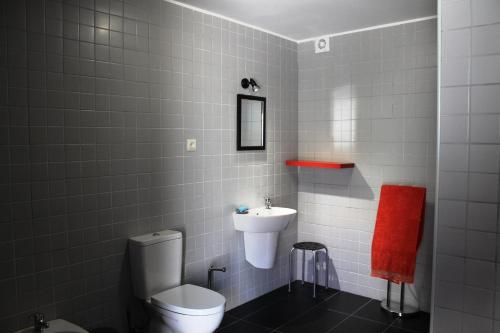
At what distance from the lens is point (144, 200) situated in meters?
2.68

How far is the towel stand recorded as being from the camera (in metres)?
3.23

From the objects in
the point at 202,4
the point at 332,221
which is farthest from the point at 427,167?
the point at 202,4

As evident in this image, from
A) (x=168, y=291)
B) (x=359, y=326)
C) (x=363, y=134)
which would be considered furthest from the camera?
(x=363, y=134)

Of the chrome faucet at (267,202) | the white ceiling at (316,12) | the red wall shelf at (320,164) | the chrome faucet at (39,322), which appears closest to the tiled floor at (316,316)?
the chrome faucet at (267,202)

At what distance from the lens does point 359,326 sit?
10.0 ft

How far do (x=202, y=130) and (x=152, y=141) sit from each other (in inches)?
17.1

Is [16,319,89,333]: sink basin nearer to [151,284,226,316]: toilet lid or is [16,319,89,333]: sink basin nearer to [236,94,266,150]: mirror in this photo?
[151,284,226,316]: toilet lid

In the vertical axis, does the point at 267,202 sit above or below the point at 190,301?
above

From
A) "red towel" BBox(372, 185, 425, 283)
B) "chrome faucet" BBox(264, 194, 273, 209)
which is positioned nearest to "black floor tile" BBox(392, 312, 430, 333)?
"red towel" BBox(372, 185, 425, 283)

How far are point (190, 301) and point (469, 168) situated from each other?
5.30 ft

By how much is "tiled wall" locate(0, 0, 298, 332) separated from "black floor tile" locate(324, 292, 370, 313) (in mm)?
676

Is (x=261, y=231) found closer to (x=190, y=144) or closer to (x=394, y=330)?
(x=190, y=144)

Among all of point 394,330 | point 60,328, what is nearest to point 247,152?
point 394,330

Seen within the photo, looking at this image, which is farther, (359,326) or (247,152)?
(247,152)
